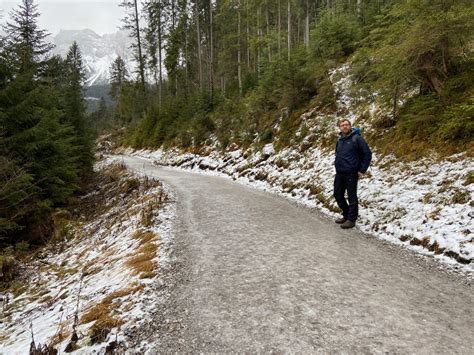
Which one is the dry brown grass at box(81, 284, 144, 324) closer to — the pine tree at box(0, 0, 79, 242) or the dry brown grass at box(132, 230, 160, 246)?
the dry brown grass at box(132, 230, 160, 246)

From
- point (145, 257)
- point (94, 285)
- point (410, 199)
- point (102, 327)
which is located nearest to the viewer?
point (102, 327)

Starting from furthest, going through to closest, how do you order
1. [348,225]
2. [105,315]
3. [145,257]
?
[348,225] < [145,257] < [105,315]

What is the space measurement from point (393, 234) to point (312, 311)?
3.96m

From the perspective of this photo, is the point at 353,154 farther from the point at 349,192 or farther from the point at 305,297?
the point at 305,297

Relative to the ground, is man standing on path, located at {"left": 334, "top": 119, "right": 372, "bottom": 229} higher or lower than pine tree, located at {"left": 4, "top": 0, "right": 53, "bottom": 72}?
lower

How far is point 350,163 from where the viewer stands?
777 cm

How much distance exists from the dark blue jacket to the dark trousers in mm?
178

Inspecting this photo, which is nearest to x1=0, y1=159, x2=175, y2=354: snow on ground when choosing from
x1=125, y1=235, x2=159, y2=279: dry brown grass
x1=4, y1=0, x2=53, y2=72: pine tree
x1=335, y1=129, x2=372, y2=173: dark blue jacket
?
x1=125, y1=235, x2=159, y2=279: dry brown grass

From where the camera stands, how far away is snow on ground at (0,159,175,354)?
416 cm

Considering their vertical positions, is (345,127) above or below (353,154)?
above

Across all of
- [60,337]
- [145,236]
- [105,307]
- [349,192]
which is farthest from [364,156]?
[60,337]

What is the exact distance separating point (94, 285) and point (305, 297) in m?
4.06

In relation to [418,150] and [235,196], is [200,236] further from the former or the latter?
[418,150]

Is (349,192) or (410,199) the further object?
(349,192)
